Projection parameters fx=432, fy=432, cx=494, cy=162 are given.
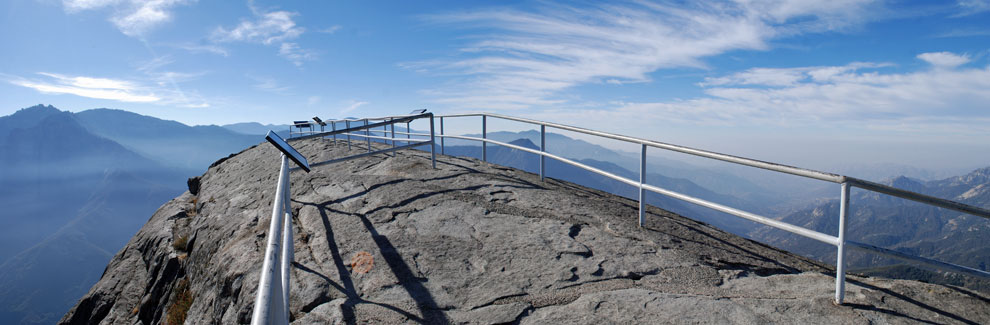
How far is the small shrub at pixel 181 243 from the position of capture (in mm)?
7410

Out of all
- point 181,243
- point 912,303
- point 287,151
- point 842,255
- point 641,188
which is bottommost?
point 181,243

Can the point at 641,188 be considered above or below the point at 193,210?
above

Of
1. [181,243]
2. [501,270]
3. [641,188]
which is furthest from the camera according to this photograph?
[181,243]

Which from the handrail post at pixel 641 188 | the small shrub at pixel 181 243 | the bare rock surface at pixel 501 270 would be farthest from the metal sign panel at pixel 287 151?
the small shrub at pixel 181 243

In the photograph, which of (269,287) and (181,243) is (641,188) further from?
(181,243)

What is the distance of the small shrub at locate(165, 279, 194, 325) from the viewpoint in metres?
5.04

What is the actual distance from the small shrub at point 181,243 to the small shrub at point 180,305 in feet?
6.01

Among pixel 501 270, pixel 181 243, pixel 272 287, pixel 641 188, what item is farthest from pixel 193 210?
pixel 272 287

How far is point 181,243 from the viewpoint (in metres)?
7.54

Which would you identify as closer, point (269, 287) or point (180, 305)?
point (269, 287)

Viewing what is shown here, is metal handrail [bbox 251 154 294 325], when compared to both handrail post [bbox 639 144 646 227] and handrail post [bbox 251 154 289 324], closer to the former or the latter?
handrail post [bbox 251 154 289 324]

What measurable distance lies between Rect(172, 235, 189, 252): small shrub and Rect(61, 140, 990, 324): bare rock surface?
9.7 inches

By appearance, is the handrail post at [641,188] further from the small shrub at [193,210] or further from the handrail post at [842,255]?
the small shrub at [193,210]

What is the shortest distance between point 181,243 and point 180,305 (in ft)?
9.30
